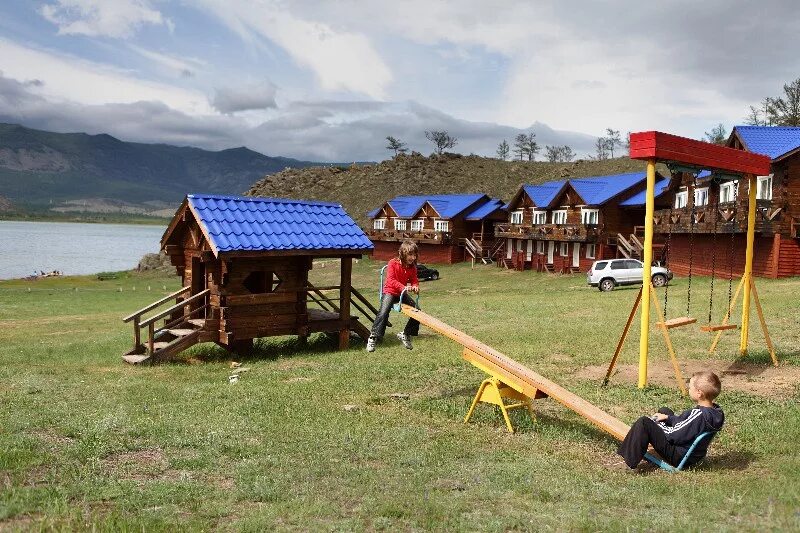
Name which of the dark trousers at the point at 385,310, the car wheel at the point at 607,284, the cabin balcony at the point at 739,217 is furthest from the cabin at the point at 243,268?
the car wheel at the point at 607,284

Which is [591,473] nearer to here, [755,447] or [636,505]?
[636,505]

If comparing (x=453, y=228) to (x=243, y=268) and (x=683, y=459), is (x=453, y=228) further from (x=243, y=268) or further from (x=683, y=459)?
(x=683, y=459)

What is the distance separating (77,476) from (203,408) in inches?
147

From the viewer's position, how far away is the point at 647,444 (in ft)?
24.2

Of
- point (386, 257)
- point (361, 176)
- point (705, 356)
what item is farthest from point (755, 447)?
point (361, 176)

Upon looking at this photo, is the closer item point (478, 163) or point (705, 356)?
point (705, 356)

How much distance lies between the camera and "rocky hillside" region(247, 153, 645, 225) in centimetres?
12369

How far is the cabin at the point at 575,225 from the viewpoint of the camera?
53.3 meters

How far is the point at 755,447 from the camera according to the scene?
323 inches

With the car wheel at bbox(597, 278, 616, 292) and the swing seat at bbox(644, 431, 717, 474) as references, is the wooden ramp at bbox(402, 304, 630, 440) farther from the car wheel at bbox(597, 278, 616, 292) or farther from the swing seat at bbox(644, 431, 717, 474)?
the car wheel at bbox(597, 278, 616, 292)

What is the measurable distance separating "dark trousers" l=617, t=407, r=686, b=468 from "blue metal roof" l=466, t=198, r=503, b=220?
2500 inches

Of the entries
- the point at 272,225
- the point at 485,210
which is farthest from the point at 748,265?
the point at 485,210

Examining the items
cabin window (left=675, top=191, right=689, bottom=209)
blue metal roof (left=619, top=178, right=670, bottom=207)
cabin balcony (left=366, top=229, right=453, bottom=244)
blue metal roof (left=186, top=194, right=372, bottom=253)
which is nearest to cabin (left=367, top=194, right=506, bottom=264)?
cabin balcony (left=366, top=229, right=453, bottom=244)

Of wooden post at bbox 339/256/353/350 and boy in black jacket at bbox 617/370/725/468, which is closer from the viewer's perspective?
boy in black jacket at bbox 617/370/725/468
